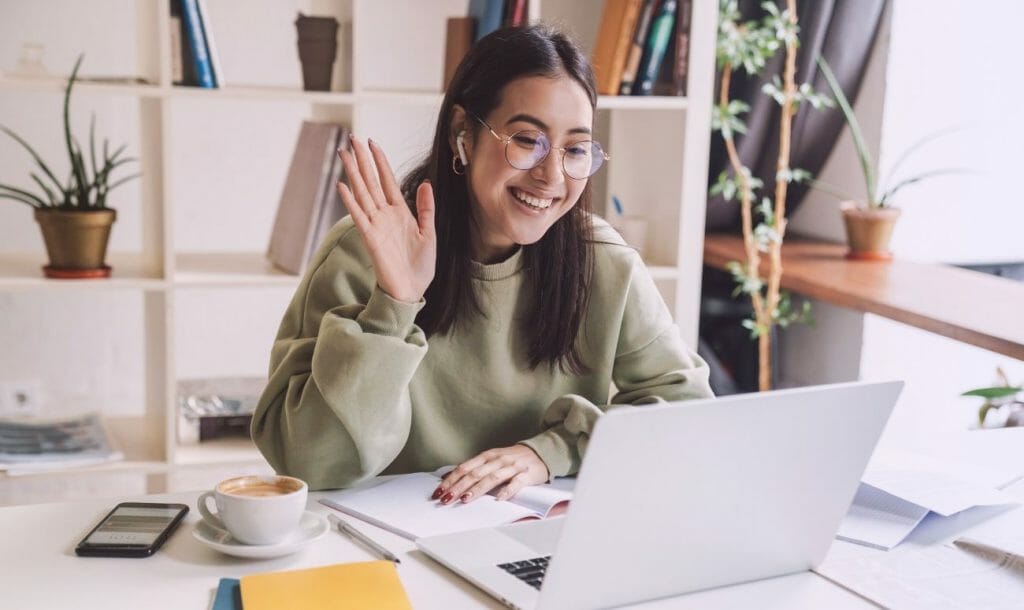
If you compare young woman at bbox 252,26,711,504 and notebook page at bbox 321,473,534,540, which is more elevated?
young woman at bbox 252,26,711,504

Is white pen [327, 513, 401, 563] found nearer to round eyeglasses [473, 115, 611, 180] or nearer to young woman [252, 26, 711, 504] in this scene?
young woman [252, 26, 711, 504]

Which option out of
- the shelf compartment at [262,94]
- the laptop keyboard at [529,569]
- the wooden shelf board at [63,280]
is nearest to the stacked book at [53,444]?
the wooden shelf board at [63,280]

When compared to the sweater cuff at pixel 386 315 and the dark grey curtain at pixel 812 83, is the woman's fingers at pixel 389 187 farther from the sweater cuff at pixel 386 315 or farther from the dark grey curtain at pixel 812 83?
the dark grey curtain at pixel 812 83

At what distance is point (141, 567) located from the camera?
44.1 inches

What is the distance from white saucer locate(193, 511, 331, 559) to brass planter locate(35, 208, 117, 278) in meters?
1.31

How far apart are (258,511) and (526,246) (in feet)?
2.24

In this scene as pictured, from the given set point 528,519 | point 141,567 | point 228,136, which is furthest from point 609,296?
point 228,136

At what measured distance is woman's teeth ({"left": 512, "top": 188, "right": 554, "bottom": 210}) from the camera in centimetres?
155

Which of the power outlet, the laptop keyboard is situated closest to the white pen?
the laptop keyboard

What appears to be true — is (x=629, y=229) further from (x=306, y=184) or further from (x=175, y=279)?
(x=175, y=279)

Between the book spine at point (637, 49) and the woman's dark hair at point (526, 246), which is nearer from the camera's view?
the woman's dark hair at point (526, 246)

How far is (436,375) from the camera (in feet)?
5.35

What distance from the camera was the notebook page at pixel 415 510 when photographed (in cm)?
125

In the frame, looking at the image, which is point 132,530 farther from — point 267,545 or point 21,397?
point 21,397
